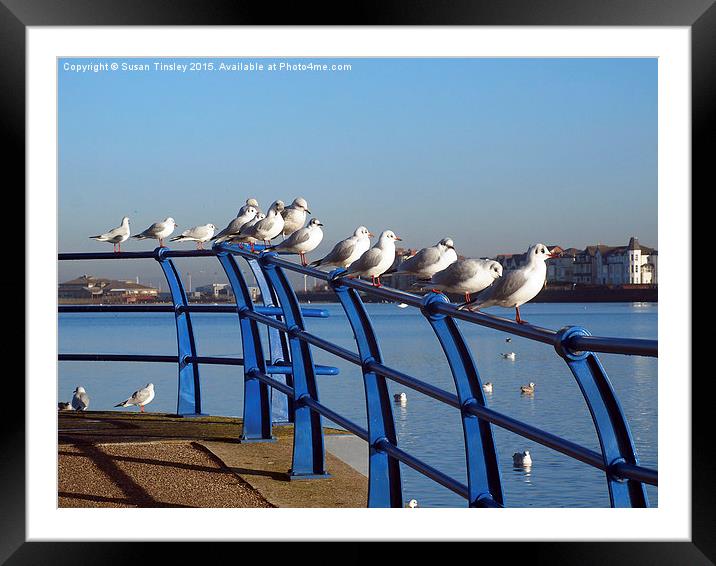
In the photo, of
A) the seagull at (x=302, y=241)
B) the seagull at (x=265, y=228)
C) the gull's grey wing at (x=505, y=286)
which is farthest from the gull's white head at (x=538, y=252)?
the seagull at (x=265, y=228)

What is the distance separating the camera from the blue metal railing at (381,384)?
87.1 inches

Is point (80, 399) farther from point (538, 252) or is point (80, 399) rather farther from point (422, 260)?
point (538, 252)

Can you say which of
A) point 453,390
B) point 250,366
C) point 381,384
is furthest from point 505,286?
point 453,390

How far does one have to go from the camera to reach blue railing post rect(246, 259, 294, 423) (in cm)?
530

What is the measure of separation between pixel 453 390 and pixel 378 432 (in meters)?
13.5

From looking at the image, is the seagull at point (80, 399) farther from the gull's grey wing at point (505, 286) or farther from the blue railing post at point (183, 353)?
the gull's grey wing at point (505, 286)

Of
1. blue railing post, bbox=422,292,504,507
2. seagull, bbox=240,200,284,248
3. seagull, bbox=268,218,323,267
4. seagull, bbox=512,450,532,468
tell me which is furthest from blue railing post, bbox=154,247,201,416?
seagull, bbox=512,450,532,468

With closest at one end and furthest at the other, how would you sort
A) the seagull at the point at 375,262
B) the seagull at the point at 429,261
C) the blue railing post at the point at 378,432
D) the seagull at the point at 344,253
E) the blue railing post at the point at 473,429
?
the blue railing post at the point at 473,429, the blue railing post at the point at 378,432, the seagull at the point at 429,261, the seagull at the point at 375,262, the seagull at the point at 344,253

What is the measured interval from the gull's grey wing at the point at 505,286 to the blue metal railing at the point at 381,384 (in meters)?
0.41

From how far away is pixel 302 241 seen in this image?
643cm
